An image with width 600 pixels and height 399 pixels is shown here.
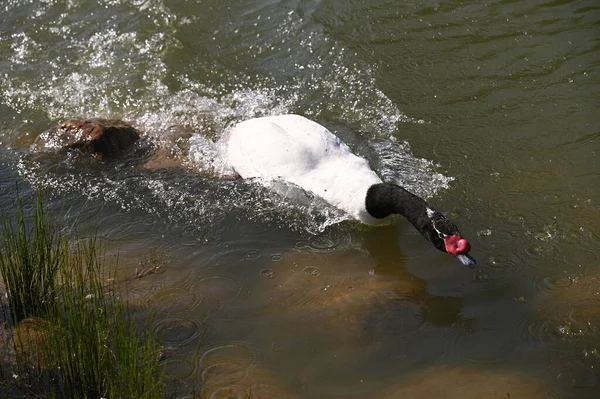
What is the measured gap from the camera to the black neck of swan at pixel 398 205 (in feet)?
17.7

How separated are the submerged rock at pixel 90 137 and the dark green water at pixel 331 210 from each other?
158 millimetres

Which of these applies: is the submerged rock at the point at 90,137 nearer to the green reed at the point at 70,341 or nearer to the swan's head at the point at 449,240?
the green reed at the point at 70,341

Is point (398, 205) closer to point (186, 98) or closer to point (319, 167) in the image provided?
point (319, 167)

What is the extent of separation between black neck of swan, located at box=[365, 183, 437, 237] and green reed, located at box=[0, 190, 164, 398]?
7.22 ft

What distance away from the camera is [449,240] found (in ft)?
16.2

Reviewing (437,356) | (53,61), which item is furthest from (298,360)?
(53,61)

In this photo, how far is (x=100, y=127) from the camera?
7098mm

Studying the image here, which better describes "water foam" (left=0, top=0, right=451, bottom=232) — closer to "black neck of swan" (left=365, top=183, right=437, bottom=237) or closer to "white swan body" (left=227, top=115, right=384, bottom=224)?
"white swan body" (left=227, top=115, right=384, bottom=224)

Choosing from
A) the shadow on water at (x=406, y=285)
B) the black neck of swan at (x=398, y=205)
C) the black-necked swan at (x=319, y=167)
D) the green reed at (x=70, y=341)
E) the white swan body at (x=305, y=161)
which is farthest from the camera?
the white swan body at (x=305, y=161)

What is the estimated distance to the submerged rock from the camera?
7020 mm

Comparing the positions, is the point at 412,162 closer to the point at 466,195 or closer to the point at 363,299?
the point at 466,195

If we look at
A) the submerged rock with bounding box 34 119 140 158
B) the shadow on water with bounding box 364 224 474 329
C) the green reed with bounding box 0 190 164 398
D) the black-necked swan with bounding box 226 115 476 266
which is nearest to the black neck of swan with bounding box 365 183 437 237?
the black-necked swan with bounding box 226 115 476 266

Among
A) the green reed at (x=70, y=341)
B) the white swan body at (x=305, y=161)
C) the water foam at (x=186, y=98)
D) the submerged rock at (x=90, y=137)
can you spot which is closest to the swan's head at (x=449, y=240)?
the white swan body at (x=305, y=161)

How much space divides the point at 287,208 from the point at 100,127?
7.29 ft
